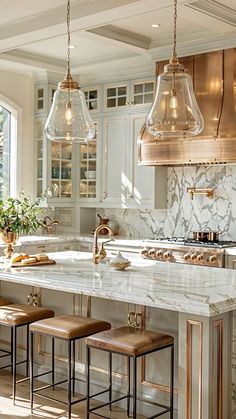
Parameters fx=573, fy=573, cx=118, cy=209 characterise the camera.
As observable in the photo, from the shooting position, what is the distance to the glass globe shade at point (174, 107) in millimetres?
3309

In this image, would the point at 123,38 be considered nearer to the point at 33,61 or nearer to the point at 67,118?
the point at 33,61

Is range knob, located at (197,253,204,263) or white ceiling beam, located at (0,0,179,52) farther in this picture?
range knob, located at (197,253,204,263)

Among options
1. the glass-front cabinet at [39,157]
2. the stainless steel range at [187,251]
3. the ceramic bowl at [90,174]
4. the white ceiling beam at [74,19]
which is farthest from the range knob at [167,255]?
the white ceiling beam at [74,19]

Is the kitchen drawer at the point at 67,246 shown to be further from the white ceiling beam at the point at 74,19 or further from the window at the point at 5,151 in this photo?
the white ceiling beam at the point at 74,19

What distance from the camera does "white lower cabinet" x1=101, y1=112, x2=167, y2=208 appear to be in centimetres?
646

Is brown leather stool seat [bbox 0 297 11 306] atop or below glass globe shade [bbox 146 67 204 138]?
below

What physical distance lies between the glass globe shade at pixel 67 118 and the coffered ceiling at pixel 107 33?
94 centimetres

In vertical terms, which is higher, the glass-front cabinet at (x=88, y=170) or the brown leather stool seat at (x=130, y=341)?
the glass-front cabinet at (x=88, y=170)

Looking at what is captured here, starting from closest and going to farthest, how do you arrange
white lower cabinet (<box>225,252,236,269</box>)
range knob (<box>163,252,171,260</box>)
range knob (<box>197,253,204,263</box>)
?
white lower cabinet (<box>225,252,236,269</box>) → range knob (<box>197,253,204,263</box>) → range knob (<box>163,252,171,260</box>)

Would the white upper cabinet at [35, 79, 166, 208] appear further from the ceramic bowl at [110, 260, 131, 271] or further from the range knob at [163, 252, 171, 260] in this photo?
the ceramic bowl at [110, 260, 131, 271]

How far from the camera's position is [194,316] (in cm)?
300

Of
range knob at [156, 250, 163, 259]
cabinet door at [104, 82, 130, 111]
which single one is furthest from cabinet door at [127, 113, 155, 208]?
range knob at [156, 250, 163, 259]

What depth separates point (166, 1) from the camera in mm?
4090

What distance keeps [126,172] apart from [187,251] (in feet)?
4.90
